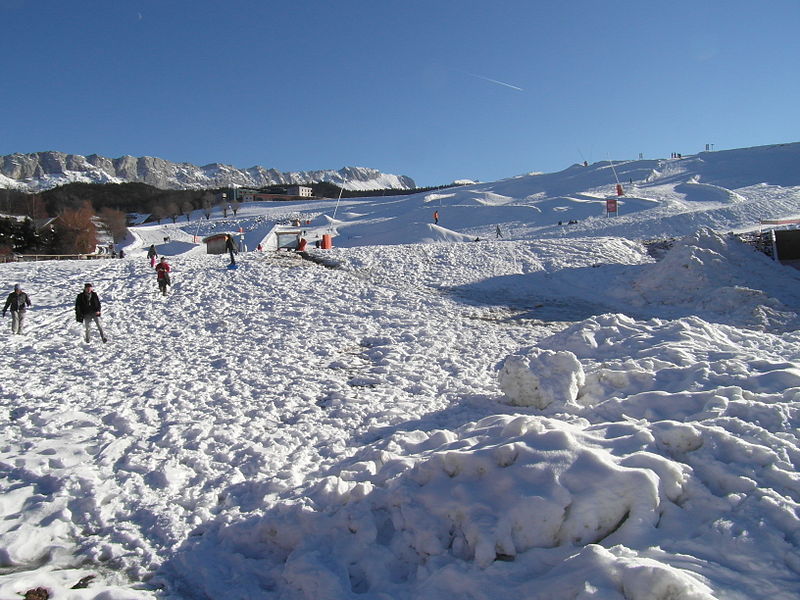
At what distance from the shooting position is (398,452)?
6492 mm

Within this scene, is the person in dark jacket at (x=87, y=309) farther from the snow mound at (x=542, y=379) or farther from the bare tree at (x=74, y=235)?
the bare tree at (x=74, y=235)

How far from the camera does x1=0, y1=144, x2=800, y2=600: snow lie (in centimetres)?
386

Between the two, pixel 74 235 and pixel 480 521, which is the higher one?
pixel 74 235

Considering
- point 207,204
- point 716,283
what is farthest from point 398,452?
point 207,204

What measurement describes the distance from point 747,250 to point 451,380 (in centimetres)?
1644

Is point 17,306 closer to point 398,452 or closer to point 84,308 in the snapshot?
point 84,308

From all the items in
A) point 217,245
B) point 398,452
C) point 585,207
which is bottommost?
point 398,452

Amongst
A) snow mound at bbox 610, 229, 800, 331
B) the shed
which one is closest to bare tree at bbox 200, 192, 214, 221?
the shed

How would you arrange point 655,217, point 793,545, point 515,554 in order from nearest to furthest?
point 793,545, point 515,554, point 655,217

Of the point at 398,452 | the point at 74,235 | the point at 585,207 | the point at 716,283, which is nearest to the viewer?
the point at 398,452

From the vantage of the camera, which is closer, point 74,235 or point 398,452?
point 398,452

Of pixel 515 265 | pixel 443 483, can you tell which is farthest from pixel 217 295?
pixel 443 483

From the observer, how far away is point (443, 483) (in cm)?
473

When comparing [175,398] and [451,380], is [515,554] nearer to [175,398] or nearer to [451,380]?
[451,380]
